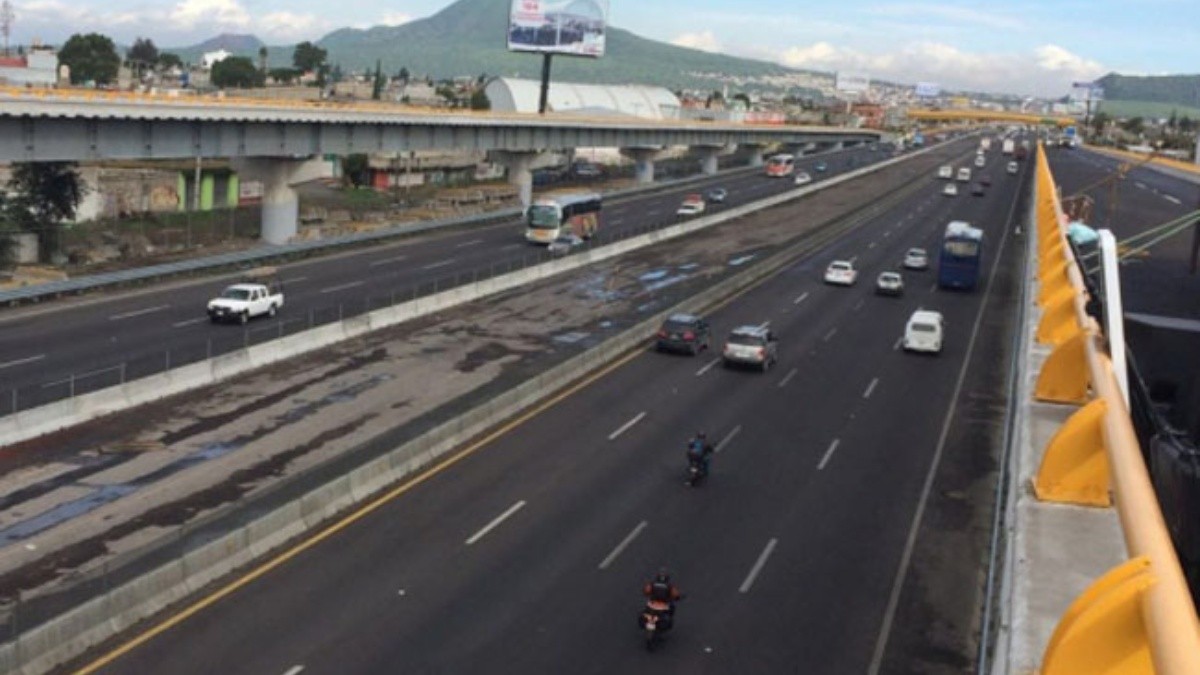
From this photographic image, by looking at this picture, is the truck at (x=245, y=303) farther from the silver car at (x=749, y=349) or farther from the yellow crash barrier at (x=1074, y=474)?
the yellow crash barrier at (x=1074, y=474)

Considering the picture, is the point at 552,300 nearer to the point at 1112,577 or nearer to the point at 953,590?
the point at 953,590

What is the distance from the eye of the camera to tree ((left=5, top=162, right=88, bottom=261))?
72.2 m

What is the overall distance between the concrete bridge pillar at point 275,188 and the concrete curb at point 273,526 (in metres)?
25.3

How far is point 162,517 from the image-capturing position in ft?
78.9

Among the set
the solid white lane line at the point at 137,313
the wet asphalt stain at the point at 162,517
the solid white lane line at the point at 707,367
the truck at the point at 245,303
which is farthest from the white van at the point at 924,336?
the solid white lane line at the point at 137,313

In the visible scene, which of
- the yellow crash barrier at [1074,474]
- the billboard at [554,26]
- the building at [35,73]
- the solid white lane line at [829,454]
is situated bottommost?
the solid white lane line at [829,454]

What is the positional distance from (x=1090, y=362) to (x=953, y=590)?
5.98 meters

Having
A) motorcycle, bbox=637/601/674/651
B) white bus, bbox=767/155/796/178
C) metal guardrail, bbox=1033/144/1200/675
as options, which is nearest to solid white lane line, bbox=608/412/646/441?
motorcycle, bbox=637/601/674/651

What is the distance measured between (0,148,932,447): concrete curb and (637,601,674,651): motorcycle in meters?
18.3

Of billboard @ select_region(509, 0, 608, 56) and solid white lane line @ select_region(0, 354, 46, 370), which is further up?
billboard @ select_region(509, 0, 608, 56)

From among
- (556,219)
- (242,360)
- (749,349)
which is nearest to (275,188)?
(556,219)

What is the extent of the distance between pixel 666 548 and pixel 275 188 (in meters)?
52.7

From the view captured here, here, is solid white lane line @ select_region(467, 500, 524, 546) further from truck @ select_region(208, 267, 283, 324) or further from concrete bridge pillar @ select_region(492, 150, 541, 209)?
concrete bridge pillar @ select_region(492, 150, 541, 209)

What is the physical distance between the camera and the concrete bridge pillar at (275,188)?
70.2 meters
